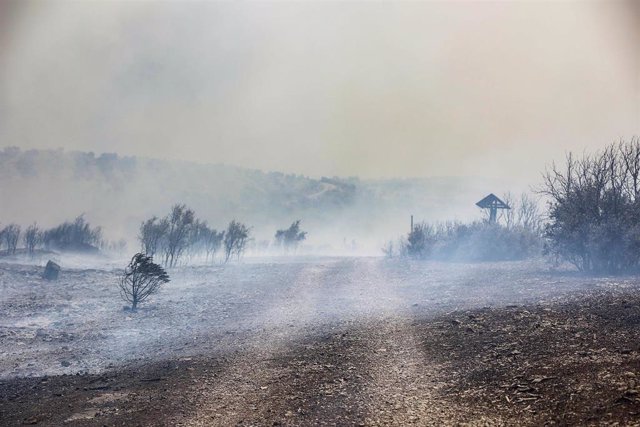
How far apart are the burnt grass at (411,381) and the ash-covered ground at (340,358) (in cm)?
3

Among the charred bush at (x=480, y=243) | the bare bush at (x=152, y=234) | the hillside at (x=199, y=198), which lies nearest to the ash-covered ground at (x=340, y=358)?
the charred bush at (x=480, y=243)

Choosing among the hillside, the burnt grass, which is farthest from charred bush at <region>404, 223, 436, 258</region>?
the hillside

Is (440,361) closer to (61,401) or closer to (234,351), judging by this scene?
(234,351)

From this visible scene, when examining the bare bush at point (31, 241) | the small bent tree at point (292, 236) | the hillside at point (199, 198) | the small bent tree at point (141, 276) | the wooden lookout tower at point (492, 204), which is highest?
the hillside at point (199, 198)

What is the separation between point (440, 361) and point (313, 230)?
91823 mm

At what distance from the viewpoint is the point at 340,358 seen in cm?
991

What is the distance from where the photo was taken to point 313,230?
3967 inches

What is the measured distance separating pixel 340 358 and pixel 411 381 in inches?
78.8

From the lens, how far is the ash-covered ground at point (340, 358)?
7059mm

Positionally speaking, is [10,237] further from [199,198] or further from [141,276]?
[199,198]

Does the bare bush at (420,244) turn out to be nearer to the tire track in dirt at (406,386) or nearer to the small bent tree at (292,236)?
the small bent tree at (292,236)

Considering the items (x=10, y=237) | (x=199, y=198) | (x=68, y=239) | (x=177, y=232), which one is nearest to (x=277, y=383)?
(x=177, y=232)

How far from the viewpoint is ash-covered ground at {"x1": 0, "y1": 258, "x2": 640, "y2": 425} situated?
23.2ft

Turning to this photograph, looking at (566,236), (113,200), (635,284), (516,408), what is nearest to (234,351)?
(516,408)
